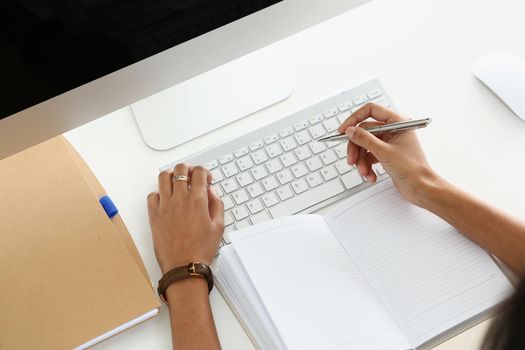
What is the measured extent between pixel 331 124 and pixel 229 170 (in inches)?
6.3

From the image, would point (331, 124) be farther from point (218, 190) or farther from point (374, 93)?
point (218, 190)

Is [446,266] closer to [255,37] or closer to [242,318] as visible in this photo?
[242,318]

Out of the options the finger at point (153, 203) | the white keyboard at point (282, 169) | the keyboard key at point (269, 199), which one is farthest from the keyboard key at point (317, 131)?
the finger at point (153, 203)

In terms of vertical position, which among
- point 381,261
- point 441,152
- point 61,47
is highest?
point 61,47

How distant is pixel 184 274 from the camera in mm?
711

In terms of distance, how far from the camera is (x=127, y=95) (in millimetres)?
656

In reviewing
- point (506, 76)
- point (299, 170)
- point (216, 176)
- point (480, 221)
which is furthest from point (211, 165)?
point (506, 76)

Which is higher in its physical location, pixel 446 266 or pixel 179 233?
pixel 179 233

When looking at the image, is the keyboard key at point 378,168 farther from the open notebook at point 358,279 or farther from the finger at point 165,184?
the finger at point 165,184

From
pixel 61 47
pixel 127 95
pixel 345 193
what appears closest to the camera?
pixel 61 47

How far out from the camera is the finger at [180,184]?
0.77 meters

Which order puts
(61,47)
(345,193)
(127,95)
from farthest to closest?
(345,193)
(127,95)
(61,47)

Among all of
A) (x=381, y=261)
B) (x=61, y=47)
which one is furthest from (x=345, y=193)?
(x=61, y=47)

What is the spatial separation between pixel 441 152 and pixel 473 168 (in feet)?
0.16
